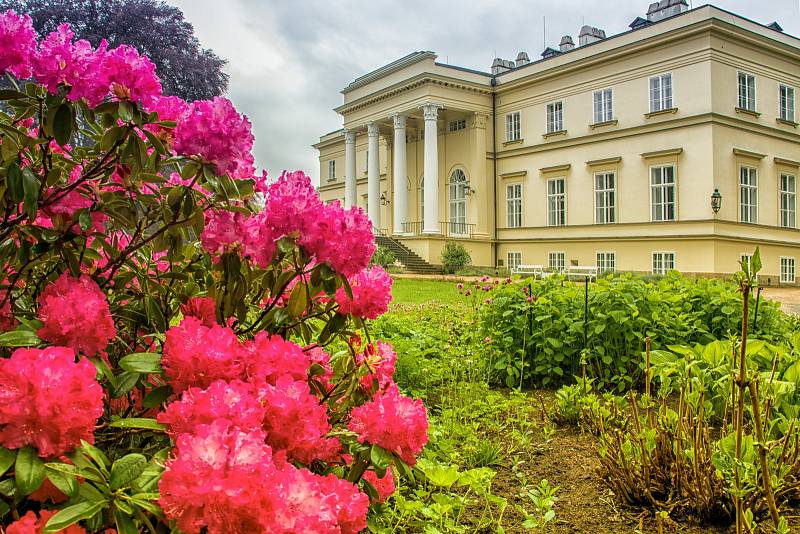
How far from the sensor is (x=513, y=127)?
74.9 feet

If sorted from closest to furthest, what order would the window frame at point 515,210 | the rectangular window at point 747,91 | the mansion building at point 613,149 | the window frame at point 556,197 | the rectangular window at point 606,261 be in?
the mansion building at point 613,149
the rectangular window at point 747,91
the rectangular window at point 606,261
the window frame at point 556,197
the window frame at point 515,210

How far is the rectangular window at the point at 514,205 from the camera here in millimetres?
22844

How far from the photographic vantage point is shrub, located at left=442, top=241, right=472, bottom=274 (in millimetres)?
20864

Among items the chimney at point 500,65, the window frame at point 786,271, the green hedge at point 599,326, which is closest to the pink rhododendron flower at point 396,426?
the green hedge at point 599,326

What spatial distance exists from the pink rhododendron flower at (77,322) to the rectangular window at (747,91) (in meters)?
20.7

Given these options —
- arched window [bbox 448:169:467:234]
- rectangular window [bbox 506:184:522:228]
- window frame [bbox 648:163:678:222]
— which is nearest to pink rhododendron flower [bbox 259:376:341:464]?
window frame [bbox 648:163:678:222]

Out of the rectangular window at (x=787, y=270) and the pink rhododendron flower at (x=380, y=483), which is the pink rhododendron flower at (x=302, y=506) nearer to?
the pink rhododendron flower at (x=380, y=483)

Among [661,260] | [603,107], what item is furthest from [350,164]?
[661,260]

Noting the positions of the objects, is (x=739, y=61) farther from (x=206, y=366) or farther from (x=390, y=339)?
(x=206, y=366)

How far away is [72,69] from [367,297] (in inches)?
31.3

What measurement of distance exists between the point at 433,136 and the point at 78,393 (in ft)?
71.3

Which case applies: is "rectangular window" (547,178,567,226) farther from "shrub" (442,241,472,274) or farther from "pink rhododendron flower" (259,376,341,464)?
"pink rhododendron flower" (259,376,341,464)

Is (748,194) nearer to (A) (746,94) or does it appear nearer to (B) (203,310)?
(A) (746,94)

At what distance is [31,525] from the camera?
0.83m
